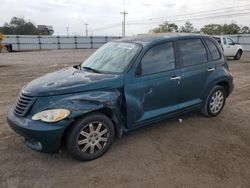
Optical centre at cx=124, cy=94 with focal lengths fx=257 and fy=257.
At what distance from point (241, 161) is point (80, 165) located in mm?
2284

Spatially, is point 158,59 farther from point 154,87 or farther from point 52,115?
point 52,115

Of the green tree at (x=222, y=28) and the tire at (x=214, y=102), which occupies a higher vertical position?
the green tree at (x=222, y=28)

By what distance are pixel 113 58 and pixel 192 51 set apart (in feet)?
5.04

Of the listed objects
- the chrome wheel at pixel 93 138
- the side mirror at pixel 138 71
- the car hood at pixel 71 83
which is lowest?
the chrome wheel at pixel 93 138

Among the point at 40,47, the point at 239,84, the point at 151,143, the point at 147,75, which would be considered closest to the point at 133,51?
the point at 147,75

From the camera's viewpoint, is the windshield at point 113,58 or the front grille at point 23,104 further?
the windshield at point 113,58

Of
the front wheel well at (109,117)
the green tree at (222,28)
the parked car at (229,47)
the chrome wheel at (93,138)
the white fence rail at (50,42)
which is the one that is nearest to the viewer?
the front wheel well at (109,117)

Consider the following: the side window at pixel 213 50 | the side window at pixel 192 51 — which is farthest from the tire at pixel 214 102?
the side window at pixel 192 51

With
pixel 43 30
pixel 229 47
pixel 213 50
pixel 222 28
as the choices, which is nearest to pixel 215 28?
pixel 222 28

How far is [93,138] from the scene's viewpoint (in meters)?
3.68

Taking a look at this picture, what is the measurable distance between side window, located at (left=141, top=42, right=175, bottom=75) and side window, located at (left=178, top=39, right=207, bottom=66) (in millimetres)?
279

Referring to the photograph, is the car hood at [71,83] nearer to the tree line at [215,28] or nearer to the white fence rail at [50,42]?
the white fence rail at [50,42]

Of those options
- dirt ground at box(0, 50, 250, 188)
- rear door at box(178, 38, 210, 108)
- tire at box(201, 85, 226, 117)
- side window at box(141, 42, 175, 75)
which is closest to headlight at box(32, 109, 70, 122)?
dirt ground at box(0, 50, 250, 188)

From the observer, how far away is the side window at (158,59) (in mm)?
4148
